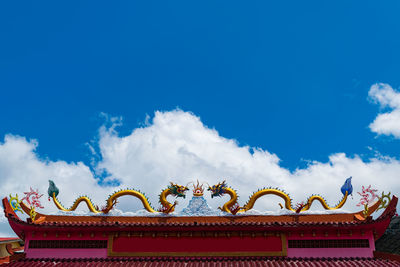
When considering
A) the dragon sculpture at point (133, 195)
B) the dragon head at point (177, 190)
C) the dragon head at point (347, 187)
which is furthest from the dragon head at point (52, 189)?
the dragon head at point (347, 187)

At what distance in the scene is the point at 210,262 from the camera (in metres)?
11.9

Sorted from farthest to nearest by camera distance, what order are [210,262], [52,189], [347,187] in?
[52,189] → [347,187] → [210,262]

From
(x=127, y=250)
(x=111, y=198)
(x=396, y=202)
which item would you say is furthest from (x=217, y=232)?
(x=396, y=202)

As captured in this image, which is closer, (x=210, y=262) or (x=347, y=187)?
(x=210, y=262)

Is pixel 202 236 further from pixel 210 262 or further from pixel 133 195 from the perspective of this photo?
pixel 133 195

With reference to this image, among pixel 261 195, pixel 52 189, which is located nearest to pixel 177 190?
pixel 261 195

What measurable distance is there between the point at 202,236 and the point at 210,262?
3.70ft

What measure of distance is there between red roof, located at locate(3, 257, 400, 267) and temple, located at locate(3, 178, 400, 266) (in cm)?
4

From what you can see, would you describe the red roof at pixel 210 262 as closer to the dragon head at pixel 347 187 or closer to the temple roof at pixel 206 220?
the temple roof at pixel 206 220

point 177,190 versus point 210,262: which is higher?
point 177,190

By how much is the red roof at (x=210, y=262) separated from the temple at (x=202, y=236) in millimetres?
38

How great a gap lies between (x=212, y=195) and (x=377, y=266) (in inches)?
259

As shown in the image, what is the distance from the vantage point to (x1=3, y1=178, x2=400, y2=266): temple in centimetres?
1240

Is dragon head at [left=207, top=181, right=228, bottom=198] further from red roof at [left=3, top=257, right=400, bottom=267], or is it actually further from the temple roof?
red roof at [left=3, top=257, right=400, bottom=267]
